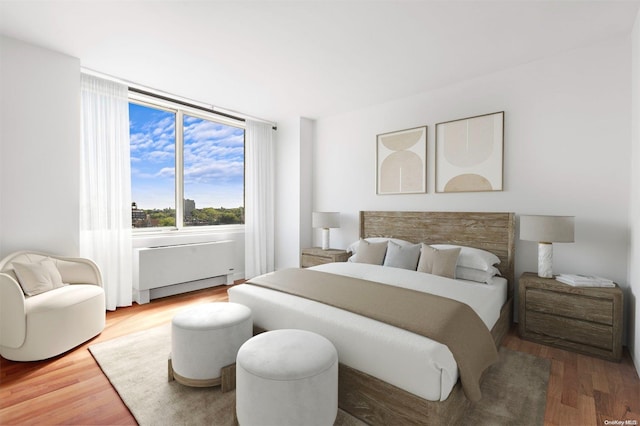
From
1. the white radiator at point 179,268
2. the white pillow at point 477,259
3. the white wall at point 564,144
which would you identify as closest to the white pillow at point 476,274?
the white pillow at point 477,259

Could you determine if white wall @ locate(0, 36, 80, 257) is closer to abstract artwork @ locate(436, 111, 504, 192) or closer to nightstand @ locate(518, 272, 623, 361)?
abstract artwork @ locate(436, 111, 504, 192)

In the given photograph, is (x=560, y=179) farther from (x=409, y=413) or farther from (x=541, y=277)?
(x=409, y=413)

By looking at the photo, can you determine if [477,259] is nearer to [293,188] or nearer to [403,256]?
[403,256]

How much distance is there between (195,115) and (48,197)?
2.26 metres

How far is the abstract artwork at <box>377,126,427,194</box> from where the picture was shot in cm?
388

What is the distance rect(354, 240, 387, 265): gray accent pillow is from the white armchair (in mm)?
2740

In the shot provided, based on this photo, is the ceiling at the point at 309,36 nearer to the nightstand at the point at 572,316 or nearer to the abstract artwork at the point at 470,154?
the abstract artwork at the point at 470,154

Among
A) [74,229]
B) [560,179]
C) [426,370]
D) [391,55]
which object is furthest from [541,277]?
[74,229]

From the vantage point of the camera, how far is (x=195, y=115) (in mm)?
4559

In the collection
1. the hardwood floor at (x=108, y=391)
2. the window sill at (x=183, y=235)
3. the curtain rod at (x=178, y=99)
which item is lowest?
the hardwood floor at (x=108, y=391)

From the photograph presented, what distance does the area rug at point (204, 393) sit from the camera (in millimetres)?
1738

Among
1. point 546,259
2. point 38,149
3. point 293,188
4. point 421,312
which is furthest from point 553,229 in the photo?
point 38,149

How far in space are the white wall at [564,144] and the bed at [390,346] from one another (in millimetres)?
397

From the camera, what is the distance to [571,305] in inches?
99.8
